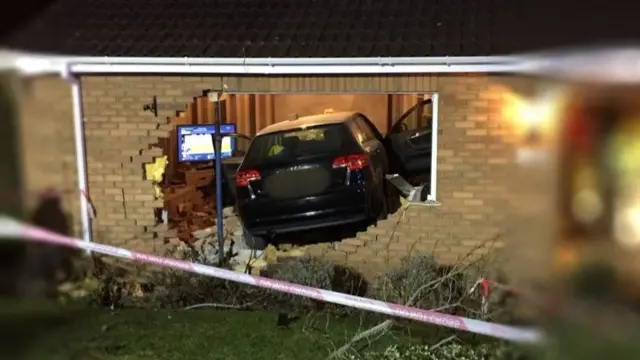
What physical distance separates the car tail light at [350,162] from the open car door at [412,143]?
1.08ft

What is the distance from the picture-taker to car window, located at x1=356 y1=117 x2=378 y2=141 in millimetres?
3203

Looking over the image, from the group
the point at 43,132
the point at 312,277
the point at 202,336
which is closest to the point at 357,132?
the point at 312,277

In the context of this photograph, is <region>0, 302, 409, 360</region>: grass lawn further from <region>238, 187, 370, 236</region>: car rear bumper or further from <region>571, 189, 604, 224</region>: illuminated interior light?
<region>571, 189, 604, 224</region>: illuminated interior light

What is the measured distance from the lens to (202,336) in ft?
6.93

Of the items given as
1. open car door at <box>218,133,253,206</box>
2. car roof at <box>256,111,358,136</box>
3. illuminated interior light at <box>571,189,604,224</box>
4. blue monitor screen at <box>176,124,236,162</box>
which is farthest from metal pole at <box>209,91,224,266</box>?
illuminated interior light at <box>571,189,604,224</box>

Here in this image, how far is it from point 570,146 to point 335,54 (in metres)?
1.96

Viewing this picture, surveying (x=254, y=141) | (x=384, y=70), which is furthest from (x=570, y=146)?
(x=254, y=141)

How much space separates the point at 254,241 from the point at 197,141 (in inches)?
21.9

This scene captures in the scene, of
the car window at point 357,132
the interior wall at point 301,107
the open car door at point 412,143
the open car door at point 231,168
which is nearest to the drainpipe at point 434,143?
the open car door at point 412,143

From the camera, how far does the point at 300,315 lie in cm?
227

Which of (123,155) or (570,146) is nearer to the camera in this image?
(570,146)

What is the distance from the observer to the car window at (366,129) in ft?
10.5

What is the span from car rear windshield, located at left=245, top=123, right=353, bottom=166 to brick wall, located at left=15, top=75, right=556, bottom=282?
1.08 ft

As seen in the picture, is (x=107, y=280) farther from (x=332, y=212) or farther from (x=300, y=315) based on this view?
(x=332, y=212)
